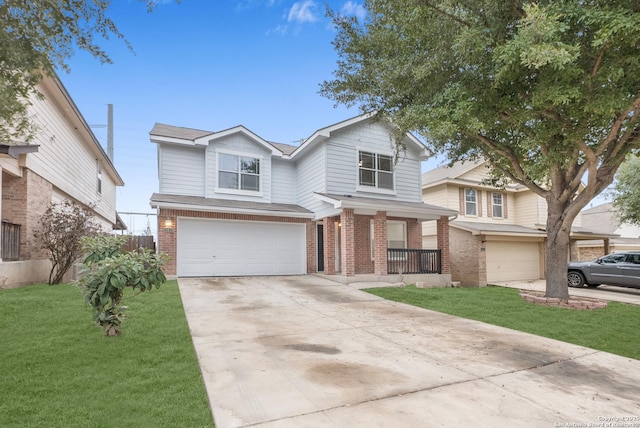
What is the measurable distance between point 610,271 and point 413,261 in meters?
7.79

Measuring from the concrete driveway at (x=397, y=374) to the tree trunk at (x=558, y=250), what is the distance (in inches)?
164

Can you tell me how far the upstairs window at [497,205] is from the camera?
19.6 m

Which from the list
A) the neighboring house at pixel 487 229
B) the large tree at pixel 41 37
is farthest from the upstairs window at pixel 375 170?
the large tree at pixel 41 37

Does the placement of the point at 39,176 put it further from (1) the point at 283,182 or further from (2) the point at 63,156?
(1) the point at 283,182

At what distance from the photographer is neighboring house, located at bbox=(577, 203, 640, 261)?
2305 centimetres

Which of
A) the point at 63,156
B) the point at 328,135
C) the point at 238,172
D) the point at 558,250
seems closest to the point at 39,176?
the point at 63,156

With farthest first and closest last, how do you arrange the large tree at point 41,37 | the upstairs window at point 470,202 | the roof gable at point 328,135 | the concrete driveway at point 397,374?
the upstairs window at point 470,202
the roof gable at point 328,135
the large tree at point 41,37
the concrete driveway at point 397,374

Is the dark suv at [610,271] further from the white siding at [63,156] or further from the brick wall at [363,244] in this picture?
the white siding at [63,156]

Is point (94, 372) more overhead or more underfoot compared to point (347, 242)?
more underfoot

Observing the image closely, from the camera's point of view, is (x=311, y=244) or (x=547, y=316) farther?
(x=311, y=244)

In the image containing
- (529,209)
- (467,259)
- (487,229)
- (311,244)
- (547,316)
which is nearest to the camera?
(547,316)

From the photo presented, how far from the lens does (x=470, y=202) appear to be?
741 inches

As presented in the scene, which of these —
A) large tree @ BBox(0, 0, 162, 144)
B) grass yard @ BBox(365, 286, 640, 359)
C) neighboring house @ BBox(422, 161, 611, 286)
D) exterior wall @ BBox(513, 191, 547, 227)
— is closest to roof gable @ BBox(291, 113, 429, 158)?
neighboring house @ BBox(422, 161, 611, 286)

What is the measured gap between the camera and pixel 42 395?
3240mm
